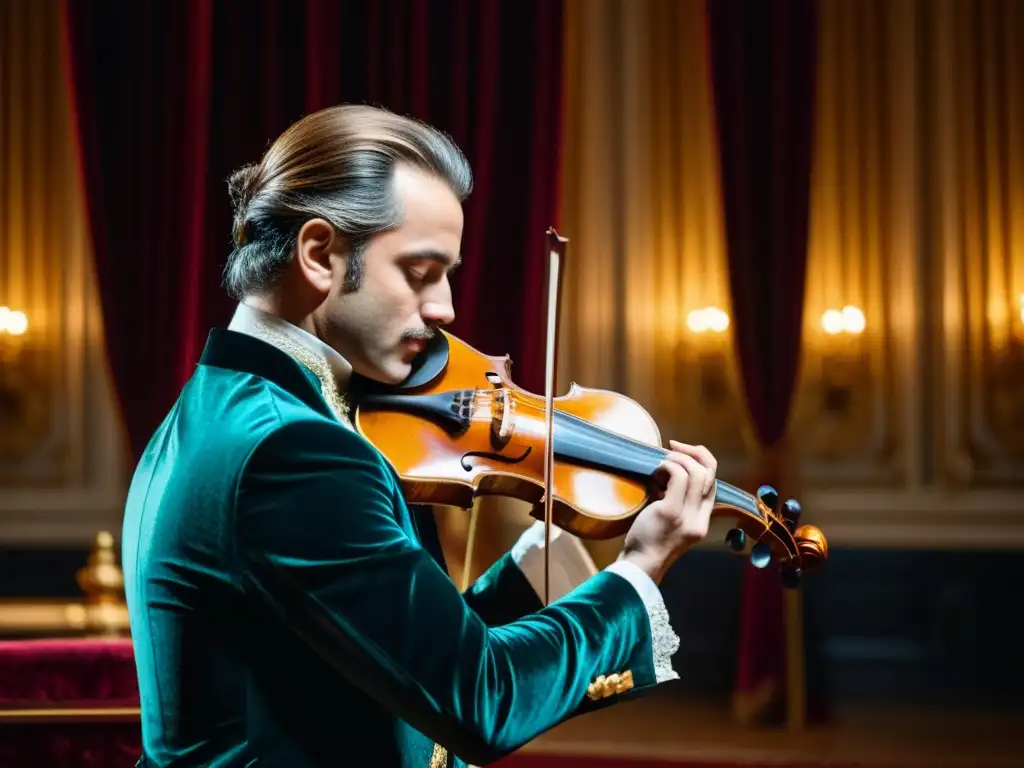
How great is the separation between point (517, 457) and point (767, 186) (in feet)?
8.91

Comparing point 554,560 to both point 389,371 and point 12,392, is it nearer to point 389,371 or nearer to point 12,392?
point 389,371

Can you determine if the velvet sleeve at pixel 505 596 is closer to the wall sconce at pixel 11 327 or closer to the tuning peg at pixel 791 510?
the tuning peg at pixel 791 510

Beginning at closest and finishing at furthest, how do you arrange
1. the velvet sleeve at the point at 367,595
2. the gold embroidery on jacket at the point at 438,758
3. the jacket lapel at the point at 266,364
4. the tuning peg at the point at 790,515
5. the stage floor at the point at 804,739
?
1. the velvet sleeve at the point at 367,595
2. the jacket lapel at the point at 266,364
3. the gold embroidery on jacket at the point at 438,758
4. the tuning peg at the point at 790,515
5. the stage floor at the point at 804,739

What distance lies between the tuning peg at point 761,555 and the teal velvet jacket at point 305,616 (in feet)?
0.81

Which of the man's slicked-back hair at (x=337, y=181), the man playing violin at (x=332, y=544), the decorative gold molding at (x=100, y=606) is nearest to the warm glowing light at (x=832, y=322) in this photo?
the decorative gold molding at (x=100, y=606)

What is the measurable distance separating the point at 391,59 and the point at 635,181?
3.22ft

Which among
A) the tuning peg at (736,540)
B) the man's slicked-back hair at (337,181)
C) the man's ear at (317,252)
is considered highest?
the man's slicked-back hair at (337,181)

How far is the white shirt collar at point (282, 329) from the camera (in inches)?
41.0

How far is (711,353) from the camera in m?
4.02

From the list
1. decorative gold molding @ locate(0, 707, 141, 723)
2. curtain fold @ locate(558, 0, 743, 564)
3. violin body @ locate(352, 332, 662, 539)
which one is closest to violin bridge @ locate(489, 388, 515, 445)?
violin body @ locate(352, 332, 662, 539)

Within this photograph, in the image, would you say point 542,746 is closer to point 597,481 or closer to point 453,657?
point 597,481

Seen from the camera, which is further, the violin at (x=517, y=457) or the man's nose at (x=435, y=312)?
the violin at (x=517, y=457)

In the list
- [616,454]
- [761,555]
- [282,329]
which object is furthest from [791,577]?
[282,329]

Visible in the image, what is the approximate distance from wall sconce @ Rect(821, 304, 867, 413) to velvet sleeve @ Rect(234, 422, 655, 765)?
10.8ft
